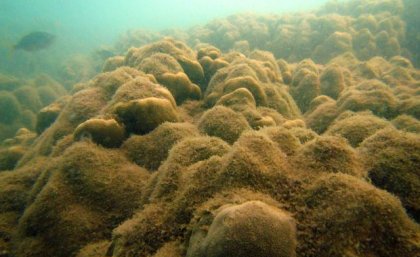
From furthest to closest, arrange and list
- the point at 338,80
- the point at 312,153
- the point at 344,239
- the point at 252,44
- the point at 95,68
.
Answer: the point at 95,68
the point at 252,44
the point at 338,80
the point at 312,153
the point at 344,239

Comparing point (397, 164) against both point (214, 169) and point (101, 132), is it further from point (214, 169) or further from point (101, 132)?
point (101, 132)

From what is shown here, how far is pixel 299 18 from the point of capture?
19406mm

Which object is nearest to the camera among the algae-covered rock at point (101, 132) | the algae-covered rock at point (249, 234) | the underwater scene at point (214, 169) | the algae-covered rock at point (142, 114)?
the algae-covered rock at point (249, 234)

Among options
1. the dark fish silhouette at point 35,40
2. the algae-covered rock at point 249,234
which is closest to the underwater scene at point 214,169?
the algae-covered rock at point 249,234

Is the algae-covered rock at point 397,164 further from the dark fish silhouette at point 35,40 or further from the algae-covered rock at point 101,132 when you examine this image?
the dark fish silhouette at point 35,40

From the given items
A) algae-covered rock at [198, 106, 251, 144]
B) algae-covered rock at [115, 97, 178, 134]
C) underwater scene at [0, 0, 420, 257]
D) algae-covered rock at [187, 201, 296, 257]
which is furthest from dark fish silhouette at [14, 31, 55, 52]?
algae-covered rock at [187, 201, 296, 257]

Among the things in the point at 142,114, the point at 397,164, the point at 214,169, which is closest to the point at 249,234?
the point at 214,169

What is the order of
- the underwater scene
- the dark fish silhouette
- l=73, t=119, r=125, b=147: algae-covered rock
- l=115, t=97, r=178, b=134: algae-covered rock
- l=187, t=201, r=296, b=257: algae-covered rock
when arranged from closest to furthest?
l=187, t=201, r=296, b=257: algae-covered rock
the underwater scene
l=73, t=119, r=125, b=147: algae-covered rock
l=115, t=97, r=178, b=134: algae-covered rock
the dark fish silhouette

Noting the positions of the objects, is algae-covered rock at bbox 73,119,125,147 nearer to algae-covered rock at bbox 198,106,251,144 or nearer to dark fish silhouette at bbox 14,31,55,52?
algae-covered rock at bbox 198,106,251,144

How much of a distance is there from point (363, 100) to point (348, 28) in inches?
431

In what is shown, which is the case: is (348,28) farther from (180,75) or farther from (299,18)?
(180,75)

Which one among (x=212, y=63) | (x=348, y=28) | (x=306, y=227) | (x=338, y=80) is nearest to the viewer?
(x=306, y=227)

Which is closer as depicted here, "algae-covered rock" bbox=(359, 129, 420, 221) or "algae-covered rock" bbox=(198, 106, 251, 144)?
"algae-covered rock" bbox=(359, 129, 420, 221)

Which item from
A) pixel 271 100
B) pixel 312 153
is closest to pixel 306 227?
pixel 312 153
